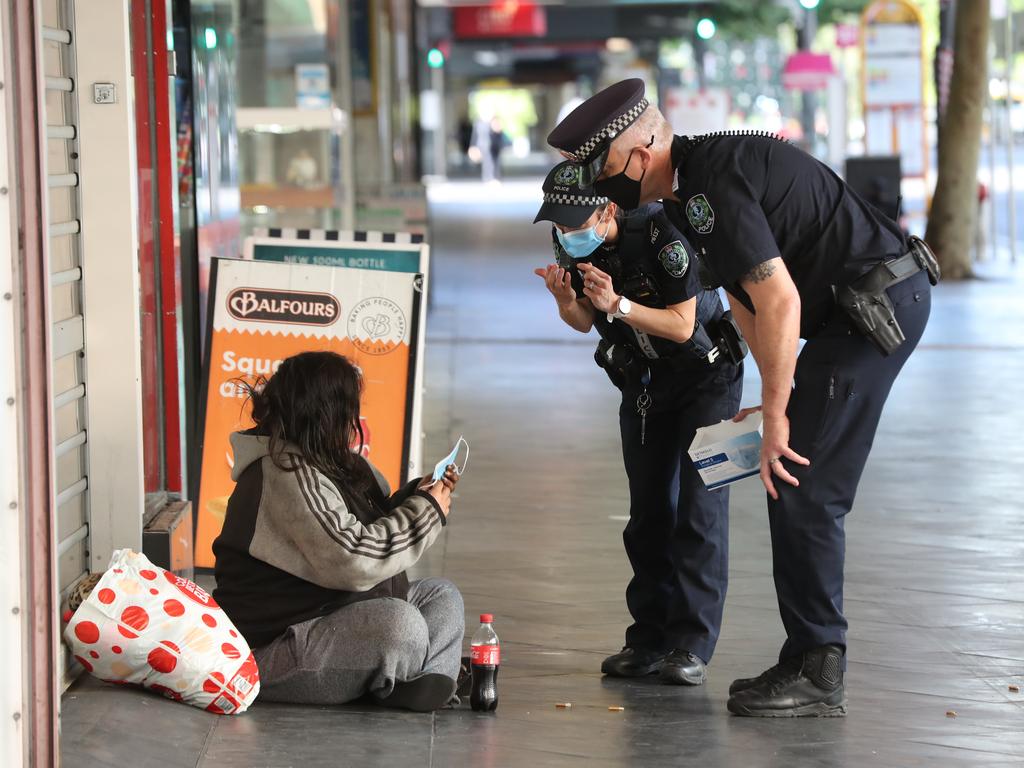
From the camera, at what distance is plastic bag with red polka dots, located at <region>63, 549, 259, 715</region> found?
4.04 metres

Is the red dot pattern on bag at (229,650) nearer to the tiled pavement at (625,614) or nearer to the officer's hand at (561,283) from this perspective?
the tiled pavement at (625,614)

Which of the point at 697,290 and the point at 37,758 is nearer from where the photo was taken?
the point at 37,758

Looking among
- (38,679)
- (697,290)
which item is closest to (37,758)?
(38,679)

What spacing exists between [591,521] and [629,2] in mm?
35023

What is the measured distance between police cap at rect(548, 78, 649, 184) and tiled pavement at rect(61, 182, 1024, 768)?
1557 millimetres

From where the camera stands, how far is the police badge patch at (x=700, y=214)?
3975 mm

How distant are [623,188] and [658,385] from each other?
0.70 metres

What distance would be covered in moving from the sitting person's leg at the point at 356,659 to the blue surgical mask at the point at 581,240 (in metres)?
1.12

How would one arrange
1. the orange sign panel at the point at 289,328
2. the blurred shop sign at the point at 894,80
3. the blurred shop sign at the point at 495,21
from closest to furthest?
the orange sign panel at the point at 289,328 → the blurred shop sign at the point at 894,80 → the blurred shop sign at the point at 495,21

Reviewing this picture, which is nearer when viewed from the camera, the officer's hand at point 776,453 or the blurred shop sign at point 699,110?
the officer's hand at point 776,453

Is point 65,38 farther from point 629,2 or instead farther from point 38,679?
point 629,2

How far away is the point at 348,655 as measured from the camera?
4180 mm

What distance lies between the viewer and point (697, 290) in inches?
175

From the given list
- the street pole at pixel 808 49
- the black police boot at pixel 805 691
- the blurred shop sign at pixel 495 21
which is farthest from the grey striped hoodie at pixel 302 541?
the blurred shop sign at pixel 495 21
